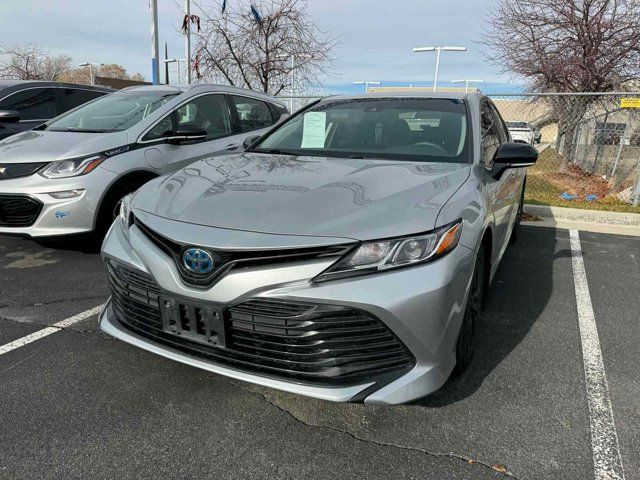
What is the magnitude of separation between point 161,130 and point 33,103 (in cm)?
296

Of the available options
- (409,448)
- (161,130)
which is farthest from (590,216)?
(409,448)

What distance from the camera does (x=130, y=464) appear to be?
1965mm

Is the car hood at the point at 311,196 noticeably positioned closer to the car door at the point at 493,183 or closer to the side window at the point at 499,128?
the car door at the point at 493,183

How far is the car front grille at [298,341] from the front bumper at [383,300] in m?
0.03

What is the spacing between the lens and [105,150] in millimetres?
4316

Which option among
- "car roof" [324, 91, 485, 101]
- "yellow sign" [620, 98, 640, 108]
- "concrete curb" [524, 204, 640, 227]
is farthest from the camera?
"yellow sign" [620, 98, 640, 108]

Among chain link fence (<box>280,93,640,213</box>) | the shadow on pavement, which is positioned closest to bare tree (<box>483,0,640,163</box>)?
chain link fence (<box>280,93,640,213</box>)

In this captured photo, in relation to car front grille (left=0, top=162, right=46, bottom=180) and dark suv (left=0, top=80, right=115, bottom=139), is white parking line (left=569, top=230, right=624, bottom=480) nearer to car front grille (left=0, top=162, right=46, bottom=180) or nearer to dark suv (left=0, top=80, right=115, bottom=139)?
car front grille (left=0, top=162, right=46, bottom=180)

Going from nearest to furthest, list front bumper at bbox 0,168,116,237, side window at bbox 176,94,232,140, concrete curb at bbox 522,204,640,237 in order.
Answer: front bumper at bbox 0,168,116,237 → side window at bbox 176,94,232,140 → concrete curb at bbox 522,204,640,237

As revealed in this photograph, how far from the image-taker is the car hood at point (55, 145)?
4164 millimetres

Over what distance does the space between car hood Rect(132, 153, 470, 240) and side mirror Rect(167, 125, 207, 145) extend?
2.03m

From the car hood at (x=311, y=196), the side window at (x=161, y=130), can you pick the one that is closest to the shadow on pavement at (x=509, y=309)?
the car hood at (x=311, y=196)

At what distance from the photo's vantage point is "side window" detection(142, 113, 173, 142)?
4.71 metres

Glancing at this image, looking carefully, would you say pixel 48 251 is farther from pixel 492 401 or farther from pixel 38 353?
pixel 492 401
